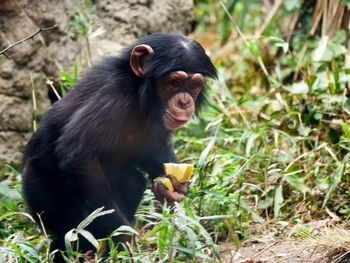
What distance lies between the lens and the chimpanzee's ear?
5645mm

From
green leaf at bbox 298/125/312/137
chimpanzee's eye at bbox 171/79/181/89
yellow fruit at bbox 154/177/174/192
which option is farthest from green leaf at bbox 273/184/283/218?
chimpanzee's eye at bbox 171/79/181/89

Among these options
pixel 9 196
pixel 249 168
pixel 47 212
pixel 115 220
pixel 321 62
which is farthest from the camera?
pixel 321 62

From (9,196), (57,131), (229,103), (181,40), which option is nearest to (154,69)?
(181,40)

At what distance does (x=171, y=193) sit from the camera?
555cm

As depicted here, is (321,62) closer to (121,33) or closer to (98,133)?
(121,33)

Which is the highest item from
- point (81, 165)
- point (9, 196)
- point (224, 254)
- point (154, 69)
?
point (154, 69)

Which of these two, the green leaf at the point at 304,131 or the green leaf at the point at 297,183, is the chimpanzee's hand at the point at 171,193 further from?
the green leaf at the point at 304,131

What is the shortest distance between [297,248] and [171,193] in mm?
1031

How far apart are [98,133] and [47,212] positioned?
786mm

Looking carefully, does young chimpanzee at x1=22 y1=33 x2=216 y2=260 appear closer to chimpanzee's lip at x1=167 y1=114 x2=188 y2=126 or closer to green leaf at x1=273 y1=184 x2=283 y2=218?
chimpanzee's lip at x1=167 y1=114 x2=188 y2=126

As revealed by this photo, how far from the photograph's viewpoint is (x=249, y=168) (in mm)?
6902

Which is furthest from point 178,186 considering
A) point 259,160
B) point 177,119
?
point 259,160

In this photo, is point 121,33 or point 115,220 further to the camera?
point 121,33

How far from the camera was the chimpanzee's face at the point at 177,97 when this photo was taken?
5703 millimetres
